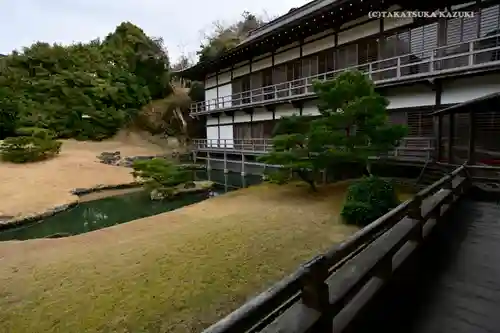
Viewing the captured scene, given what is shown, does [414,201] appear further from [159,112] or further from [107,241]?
[159,112]

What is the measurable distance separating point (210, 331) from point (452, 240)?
458cm


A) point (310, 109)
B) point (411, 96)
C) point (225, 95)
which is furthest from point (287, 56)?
point (411, 96)

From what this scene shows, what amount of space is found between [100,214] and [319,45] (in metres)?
12.1

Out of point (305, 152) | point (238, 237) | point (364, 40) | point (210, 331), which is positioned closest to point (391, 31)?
point (364, 40)

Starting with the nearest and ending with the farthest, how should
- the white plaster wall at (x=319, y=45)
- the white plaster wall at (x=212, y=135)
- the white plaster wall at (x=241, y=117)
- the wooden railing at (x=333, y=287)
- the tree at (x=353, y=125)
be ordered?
the wooden railing at (x=333, y=287)
the tree at (x=353, y=125)
the white plaster wall at (x=319, y=45)
the white plaster wall at (x=241, y=117)
the white plaster wall at (x=212, y=135)

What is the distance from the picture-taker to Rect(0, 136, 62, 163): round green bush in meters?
20.1

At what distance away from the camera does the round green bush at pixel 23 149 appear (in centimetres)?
2011

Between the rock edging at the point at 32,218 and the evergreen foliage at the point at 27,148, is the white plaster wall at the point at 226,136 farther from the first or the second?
the evergreen foliage at the point at 27,148

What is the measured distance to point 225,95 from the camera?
2358 centimetres

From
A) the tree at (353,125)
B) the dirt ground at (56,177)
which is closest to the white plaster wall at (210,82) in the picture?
the dirt ground at (56,177)

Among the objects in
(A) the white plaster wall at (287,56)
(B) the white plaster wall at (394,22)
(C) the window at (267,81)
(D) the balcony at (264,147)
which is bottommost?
(D) the balcony at (264,147)

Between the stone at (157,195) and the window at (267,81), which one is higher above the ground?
the window at (267,81)

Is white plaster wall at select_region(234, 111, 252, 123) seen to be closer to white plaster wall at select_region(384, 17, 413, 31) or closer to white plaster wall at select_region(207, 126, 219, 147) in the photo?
white plaster wall at select_region(207, 126, 219, 147)

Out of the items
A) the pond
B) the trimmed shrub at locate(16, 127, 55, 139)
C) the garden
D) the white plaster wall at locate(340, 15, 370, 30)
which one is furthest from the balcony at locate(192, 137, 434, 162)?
the trimmed shrub at locate(16, 127, 55, 139)
